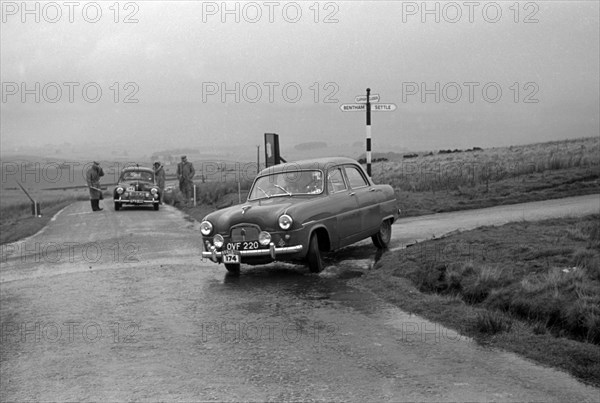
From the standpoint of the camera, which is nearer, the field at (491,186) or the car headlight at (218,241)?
the car headlight at (218,241)

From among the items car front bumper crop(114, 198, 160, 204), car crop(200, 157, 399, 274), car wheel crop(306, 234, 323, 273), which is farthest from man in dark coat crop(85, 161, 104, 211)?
car wheel crop(306, 234, 323, 273)

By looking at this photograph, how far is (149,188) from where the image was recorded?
2489 cm

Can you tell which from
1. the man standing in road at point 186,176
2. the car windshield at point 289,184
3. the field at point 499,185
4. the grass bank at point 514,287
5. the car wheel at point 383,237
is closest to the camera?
the grass bank at point 514,287

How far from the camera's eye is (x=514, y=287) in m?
7.49

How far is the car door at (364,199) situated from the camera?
1095cm

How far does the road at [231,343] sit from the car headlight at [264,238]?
56 centimetres

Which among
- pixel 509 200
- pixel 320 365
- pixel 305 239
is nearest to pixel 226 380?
pixel 320 365

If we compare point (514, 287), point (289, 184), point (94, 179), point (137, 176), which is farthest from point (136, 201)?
point (514, 287)

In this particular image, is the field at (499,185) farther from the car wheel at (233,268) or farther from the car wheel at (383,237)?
the car wheel at (233,268)

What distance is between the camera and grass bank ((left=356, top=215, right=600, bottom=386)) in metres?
5.85

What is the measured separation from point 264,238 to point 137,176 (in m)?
17.3

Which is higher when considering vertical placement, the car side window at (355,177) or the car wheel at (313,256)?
the car side window at (355,177)

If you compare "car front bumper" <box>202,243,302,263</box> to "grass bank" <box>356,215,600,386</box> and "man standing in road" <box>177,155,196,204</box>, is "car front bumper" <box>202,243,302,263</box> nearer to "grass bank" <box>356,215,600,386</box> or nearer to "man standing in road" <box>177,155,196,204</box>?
"grass bank" <box>356,215,600,386</box>

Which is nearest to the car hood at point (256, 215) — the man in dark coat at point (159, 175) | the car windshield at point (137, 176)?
the car windshield at point (137, 176)
